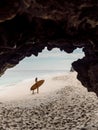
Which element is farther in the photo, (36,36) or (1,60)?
(1,60)

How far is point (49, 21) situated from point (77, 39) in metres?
0.86

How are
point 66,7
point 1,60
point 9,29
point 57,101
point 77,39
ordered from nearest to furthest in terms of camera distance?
point 66,7 → point 9,29 → point 77,39 → point 1,60 → point 57,101

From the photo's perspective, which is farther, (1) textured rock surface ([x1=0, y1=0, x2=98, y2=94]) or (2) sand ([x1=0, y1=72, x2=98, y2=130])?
(2) sand ([x1=0, y1=72, x2=98, y2=130])

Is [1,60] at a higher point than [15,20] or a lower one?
lower

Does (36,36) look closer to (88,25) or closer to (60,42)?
(60,42)

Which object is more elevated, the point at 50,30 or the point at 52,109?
the point at 50,30

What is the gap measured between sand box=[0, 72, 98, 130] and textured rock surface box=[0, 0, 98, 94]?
17.3ft

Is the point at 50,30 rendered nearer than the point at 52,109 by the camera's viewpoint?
Yes

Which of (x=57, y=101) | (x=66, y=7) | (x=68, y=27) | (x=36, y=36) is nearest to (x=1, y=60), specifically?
(x=36, y=36)

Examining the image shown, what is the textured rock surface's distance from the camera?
24.1 ft

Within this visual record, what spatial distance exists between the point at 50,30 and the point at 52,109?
9284 mm

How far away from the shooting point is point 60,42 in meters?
8.80

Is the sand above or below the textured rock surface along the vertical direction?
below

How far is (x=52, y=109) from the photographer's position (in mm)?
17406
